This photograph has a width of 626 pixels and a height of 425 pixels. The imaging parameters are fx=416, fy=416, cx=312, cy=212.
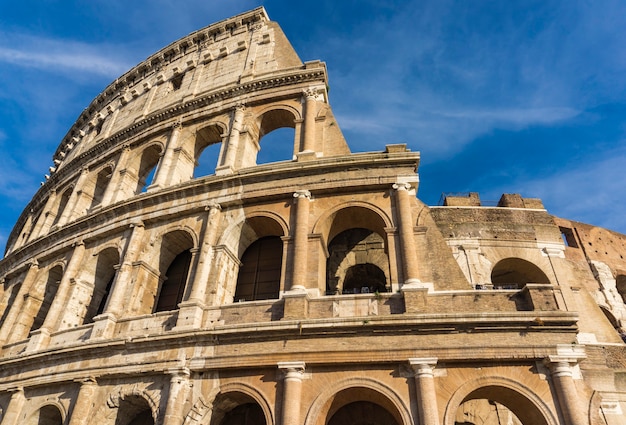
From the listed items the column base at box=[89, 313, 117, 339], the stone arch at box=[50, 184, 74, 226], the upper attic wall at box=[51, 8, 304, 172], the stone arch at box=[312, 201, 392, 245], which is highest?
the upper attic wall at box=[51, 8, 304, 172]

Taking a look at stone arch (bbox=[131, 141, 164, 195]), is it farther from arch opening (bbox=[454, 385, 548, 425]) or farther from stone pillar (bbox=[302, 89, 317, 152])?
arch opening (bbox=[454, 385, 548, 425])

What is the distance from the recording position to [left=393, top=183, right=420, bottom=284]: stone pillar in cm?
943

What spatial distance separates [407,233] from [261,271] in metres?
4.34

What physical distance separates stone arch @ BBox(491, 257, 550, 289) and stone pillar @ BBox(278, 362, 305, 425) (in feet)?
26.1

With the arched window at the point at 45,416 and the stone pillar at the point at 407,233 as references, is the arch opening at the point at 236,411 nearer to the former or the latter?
the stone pillar at the point at 407,233

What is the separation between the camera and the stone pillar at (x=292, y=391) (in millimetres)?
8094

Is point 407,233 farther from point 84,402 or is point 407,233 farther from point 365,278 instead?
point 84,402

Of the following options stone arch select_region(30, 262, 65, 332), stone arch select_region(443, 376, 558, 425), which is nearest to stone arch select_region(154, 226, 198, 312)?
stone arch select_region(30, 262, 65, 332)

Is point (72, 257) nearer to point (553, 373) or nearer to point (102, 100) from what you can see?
point (102, 100)

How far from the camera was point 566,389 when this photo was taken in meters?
7.73

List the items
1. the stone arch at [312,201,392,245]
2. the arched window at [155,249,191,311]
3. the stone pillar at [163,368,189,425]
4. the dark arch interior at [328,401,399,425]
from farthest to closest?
1. the arched window at [155,249,191,311]
2. the stone arch at [312,201,392,245]
3. the dark arch interior at [328,401,399,425]
4. the stone pillar at [163,368,189,425]

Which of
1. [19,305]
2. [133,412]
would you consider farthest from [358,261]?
[19,305]

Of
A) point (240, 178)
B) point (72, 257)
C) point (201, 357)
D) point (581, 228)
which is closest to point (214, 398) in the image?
point (201, 357)

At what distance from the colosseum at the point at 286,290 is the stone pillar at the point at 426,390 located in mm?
38
